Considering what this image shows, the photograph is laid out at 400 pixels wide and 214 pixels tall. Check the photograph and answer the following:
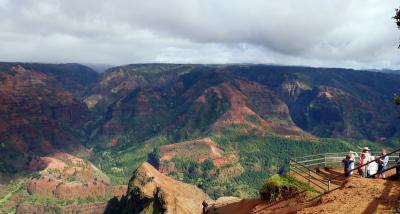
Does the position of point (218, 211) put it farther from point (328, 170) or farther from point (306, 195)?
point (306, 195)

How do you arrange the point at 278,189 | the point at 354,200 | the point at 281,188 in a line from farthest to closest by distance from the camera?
the point at 278,189
the point at 281,188
the point at 354,200

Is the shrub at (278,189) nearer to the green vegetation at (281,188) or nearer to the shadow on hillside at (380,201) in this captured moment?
the green vegetation at (281,188)

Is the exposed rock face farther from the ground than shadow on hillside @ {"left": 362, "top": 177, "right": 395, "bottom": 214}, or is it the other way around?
shadow on hillside @ {"left": 362, "top": 177, "right": 395, "bottom": 214}

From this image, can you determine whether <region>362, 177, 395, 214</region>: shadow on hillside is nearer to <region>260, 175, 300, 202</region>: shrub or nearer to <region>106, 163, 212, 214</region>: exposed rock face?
<region>260, 175, 300, 202</region>: shrub

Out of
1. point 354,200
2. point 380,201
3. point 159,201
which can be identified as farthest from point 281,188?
point 159,201

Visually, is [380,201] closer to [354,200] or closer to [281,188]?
[354,200]

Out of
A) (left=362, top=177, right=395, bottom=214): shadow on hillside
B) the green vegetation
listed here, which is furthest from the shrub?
(left=362, top=177, right=395, bottom=214): shadow on hillside

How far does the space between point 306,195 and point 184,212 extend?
9742 centimetres

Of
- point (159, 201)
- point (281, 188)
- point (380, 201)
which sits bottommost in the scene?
point (159, 201)

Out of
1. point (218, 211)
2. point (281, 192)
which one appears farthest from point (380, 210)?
point (218, 211)

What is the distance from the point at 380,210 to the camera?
37344 millimetres

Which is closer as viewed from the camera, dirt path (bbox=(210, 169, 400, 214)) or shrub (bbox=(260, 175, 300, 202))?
dirt path (bbox=(210, 169, 400, 214))

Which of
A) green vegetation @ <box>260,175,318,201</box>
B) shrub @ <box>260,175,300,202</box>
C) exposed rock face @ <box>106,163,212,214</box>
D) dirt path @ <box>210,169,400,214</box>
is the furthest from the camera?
exposed rock face @ <box>106,163,212,214</box>

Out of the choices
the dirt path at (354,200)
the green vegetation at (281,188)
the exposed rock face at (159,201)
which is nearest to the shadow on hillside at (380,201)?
the dirt path at (354,200)
